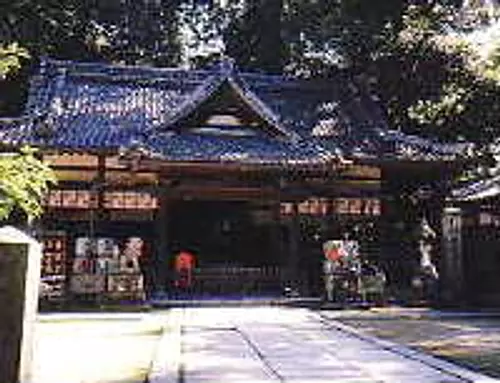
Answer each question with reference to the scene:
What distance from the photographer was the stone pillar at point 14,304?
19.6 ft

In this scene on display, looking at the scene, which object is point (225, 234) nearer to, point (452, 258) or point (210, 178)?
point (210, 178)

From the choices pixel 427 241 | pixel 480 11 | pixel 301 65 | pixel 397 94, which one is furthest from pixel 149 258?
pixel 480 11

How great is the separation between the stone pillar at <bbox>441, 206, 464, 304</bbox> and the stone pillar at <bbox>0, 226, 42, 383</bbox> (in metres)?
14.9

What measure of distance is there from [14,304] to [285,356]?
504cm

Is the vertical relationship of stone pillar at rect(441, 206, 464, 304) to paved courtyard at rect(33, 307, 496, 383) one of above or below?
above

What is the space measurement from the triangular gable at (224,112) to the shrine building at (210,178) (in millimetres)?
44

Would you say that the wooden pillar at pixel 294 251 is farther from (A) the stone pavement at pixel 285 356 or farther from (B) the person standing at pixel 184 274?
(A) the stone pavement at pixel 285 356

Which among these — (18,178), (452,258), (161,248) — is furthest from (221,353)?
(452,258)

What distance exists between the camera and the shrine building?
19531mm

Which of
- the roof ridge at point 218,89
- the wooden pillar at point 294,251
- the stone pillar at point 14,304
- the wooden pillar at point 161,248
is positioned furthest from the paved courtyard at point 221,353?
the roof ridge at point 218,89

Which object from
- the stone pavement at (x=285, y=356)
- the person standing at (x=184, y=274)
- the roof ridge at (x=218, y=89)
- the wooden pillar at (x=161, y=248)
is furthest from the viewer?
the roof ridge at (x=218, y=89)

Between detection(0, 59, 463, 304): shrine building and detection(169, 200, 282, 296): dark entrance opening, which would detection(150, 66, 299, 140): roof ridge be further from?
detection(169, 200, 282, 296): dark entrance opening

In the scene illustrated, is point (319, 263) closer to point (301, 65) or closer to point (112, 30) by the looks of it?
point (301, 65)

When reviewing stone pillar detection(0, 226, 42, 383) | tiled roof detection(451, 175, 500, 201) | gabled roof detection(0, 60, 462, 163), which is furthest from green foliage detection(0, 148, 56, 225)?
tiled roof detection(451, 175, 500, 201)
